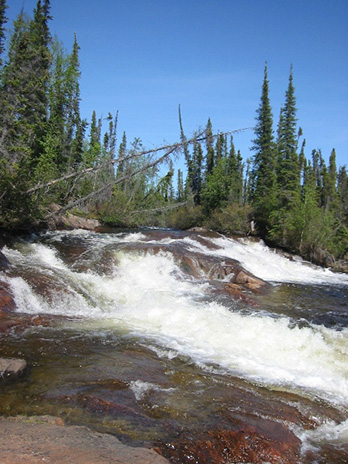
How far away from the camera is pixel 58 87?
92.9ft

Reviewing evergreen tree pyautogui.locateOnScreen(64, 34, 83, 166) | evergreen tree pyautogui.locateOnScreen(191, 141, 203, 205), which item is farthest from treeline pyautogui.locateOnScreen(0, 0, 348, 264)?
evergreen tree pyautogui.locateOnScreen(191, 141, 203, 205)

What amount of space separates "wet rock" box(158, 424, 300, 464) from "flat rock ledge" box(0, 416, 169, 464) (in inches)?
19.6

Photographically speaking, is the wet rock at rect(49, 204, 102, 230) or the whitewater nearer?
the whitewater

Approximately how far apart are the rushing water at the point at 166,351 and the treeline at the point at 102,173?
2.84 meters

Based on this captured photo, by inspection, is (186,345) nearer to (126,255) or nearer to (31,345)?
(31,345)

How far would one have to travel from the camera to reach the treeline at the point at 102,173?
1364 cm

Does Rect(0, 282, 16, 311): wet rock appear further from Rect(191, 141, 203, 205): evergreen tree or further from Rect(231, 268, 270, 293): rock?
Rect(191, 141, 203, 205): evergreen tree

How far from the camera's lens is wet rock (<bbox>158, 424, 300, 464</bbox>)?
11.1 ft

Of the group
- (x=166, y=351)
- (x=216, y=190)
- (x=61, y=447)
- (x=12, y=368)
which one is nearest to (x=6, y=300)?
(x=12, y=368)

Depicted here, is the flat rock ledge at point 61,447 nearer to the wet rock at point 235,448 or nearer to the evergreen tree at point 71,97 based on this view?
the wet rock at point 235,448

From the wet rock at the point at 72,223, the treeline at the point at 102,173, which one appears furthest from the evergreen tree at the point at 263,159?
the wet rock at the point at 72,223

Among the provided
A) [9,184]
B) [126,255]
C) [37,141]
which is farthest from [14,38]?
[126,255]

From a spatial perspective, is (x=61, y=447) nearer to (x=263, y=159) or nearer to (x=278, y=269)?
(x=278, y=269)

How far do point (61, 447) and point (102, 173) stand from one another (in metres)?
12.1
